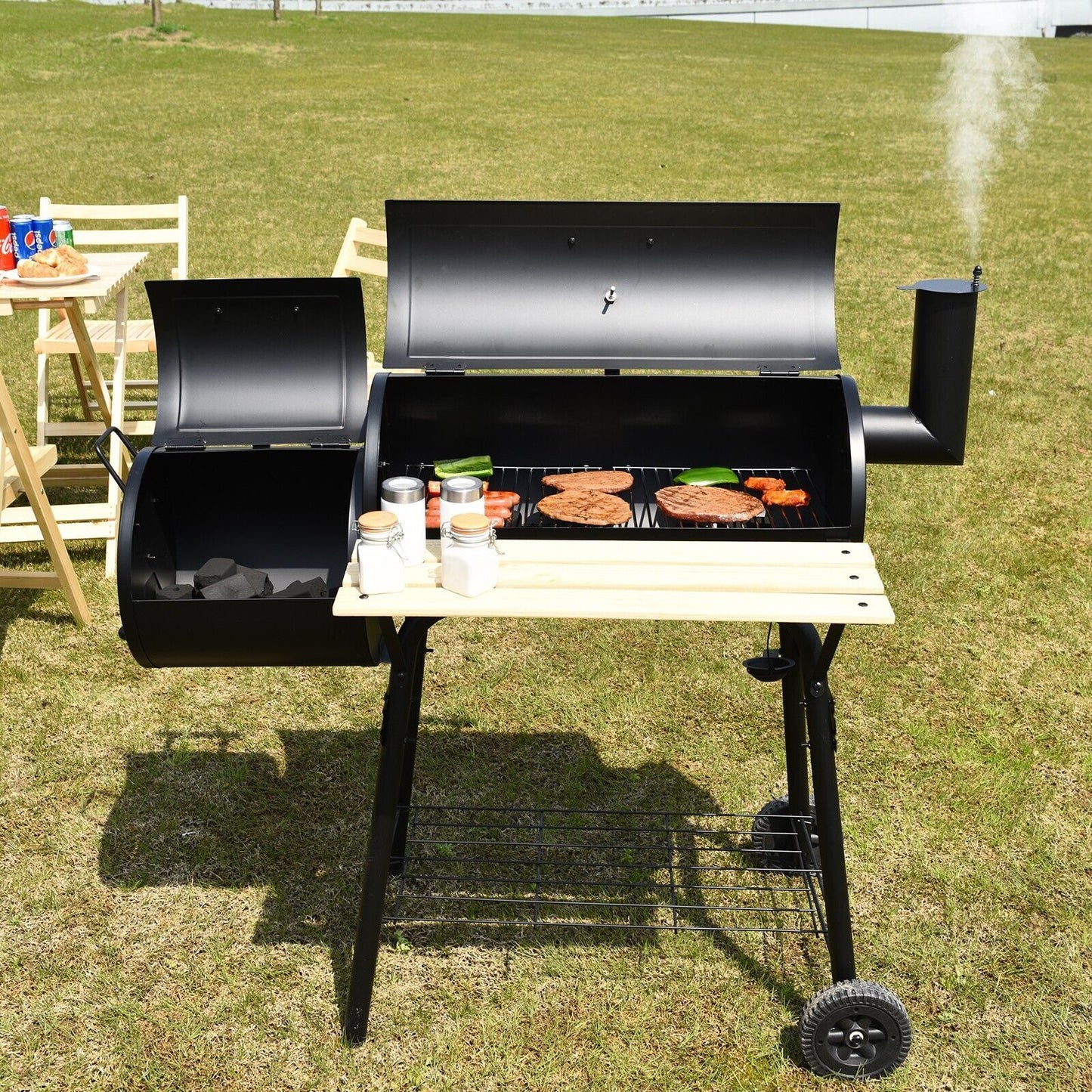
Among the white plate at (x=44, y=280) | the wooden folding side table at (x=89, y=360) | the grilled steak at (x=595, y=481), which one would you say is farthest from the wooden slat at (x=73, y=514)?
the grilled steak at (x=595, y=481)

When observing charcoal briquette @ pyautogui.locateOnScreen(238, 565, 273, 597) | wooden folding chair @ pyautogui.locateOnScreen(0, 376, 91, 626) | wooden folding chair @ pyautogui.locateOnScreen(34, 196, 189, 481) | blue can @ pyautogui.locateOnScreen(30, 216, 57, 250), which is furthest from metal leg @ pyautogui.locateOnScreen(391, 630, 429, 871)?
blue can @ pyautogui.locateOnScreen(30, 216, 57, 250)

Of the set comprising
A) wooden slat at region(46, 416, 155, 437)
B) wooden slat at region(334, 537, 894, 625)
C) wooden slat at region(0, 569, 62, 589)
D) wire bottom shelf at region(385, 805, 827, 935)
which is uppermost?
wooden slat at region(334, 537, 894, 625)

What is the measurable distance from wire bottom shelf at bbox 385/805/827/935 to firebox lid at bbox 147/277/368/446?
1085 millimetres

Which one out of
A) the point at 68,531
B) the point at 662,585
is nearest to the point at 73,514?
the point at 68,531

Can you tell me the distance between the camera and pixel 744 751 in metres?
3.89

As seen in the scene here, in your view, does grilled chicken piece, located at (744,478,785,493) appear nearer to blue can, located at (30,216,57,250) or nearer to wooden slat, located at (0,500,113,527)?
wooden slat, located at (0,500,113,527)

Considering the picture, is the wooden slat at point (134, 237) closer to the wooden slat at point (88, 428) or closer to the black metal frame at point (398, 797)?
the wooden slat at point (88, 428)

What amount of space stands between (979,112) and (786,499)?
24200 millimetres

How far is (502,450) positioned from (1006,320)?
22.9 feet

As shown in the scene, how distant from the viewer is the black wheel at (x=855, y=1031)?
264 cm

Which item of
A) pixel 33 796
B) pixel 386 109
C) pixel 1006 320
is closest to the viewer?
pixel 33 796

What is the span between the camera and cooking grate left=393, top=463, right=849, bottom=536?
117 inches

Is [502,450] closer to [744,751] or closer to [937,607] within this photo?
[744,751]

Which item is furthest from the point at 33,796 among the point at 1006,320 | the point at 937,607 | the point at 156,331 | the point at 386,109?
the point at 386,109
